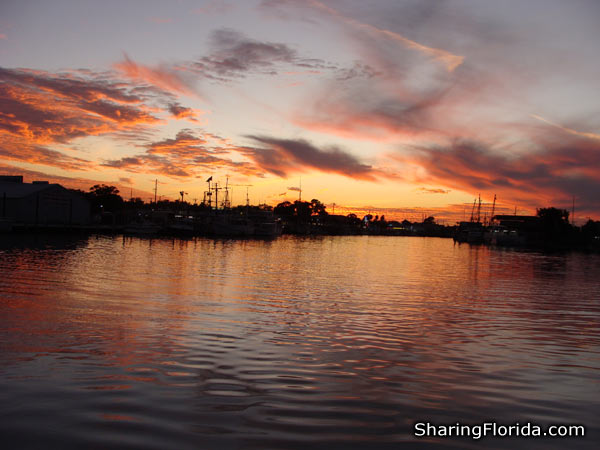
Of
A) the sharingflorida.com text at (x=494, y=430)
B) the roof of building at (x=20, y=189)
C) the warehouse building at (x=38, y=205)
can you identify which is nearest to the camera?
the sharingflorida.com text at (x=494, y=430)

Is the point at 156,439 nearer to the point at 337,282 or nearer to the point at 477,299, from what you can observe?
the point at 477,299

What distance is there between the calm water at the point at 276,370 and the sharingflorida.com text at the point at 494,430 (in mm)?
201

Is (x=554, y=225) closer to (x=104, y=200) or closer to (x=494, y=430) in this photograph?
(x=104, y=200)

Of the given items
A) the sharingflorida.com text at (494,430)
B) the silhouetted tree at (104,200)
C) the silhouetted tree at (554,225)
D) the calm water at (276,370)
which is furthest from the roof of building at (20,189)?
the silhouetted tree at (554,225)

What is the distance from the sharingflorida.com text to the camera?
7574 mm

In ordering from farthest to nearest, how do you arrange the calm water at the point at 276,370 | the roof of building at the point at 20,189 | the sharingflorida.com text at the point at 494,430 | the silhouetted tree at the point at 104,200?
the silhouetted tree at the point at 104,200, the roof of building at the point at 20,189, the sharingflorida.com text at the point at 494,430, the calm water at the point at 276,370

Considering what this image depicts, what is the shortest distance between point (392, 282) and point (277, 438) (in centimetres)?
2738

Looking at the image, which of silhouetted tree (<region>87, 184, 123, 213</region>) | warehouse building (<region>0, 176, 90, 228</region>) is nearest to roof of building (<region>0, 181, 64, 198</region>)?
warehouse building (<region>0, 176, 90, 228</region>)

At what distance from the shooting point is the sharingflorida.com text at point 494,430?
7.57 meters

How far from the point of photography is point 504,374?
11.0 meters

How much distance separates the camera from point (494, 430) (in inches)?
305

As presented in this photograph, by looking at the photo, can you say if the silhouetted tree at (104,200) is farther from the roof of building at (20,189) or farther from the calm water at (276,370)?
the calm water at (276,370)

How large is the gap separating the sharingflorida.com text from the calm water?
0.20 m

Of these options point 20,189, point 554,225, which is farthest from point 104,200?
point 554,225
